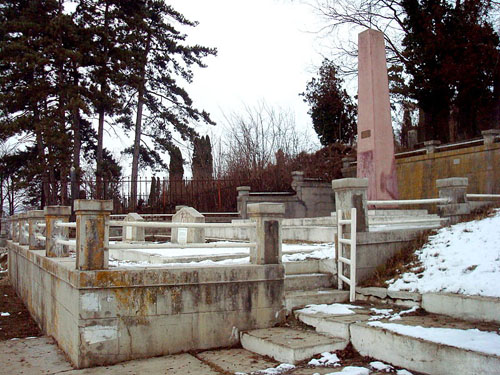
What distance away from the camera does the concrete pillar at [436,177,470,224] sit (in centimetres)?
878

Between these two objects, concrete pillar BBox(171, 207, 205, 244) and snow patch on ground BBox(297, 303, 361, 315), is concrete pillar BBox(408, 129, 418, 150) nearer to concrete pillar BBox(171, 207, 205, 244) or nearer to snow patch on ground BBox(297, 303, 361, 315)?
concrete pillar BBox(171, 207, 205, 244)

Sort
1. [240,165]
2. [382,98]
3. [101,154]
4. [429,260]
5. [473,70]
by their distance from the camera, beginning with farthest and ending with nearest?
[101,154]
[240,165]
[473,70]
[382,98]
[429,260]

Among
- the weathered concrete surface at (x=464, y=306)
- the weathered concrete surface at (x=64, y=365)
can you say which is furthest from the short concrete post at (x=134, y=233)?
the weathered concrete surface at (x=464, y=306)

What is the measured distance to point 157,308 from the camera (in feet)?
19.0

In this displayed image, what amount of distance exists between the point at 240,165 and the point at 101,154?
7.84m

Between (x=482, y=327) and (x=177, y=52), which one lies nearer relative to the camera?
(x=482, y=327)

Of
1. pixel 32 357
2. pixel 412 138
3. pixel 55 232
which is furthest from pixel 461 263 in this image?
pixel 412 138

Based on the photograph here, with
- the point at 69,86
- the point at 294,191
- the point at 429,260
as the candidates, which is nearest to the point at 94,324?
the point at 429,260

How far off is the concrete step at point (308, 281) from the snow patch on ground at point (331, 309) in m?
0.58

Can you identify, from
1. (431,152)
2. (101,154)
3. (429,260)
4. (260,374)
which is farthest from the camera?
(101,154)

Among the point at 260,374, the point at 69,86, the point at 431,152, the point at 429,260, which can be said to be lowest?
the point at 260,374

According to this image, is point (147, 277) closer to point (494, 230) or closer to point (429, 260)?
point (429, 260)

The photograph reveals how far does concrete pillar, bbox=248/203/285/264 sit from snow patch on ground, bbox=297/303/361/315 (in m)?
0.74

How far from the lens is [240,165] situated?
72.6 ft
